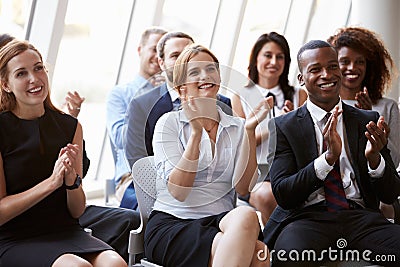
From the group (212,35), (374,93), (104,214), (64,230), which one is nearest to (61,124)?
(64,230)

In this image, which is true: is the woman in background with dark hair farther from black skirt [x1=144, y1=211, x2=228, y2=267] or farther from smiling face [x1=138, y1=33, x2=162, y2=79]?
black skirt [x1=144, y1=211, x2=228, y2=267]

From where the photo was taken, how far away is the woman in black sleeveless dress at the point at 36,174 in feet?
9.13

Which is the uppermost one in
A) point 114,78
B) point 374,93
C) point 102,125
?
point 374,93

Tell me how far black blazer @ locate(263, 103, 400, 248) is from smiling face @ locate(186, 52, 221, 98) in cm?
38

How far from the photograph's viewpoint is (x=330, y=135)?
2.99m

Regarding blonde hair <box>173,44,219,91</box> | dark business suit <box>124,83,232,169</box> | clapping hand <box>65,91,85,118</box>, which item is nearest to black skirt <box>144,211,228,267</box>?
dark business suit <box>124,83,232,169</box>

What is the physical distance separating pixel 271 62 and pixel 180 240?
1.81m

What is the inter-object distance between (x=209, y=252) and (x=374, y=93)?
1428 mm

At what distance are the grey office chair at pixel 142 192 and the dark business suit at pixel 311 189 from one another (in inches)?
20.9

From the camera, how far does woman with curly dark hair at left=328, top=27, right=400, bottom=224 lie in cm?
365

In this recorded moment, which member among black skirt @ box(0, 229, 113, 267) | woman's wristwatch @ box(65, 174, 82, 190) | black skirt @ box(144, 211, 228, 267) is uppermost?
woman's wristwatch @ box(65, 174, 82, 190)

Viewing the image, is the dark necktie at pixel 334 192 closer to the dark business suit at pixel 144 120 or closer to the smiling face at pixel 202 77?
the dark business suit at pixel 144 120

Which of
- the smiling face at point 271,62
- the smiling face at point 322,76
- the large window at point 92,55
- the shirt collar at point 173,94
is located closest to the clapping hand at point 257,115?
the smiling face at point 322,76

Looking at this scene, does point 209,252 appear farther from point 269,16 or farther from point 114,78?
point 269,16
